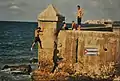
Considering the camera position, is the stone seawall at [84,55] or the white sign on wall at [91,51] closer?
the stone seawall at [84,55]

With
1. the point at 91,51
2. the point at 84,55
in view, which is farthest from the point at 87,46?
the point at 84,55

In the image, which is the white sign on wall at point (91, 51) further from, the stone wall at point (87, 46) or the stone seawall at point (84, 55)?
the stone wall at point (87, 46)

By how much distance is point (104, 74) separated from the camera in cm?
1551

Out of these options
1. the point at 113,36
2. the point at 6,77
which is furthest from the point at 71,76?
the point at 6,77

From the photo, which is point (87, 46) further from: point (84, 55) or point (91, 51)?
point (84, 55)

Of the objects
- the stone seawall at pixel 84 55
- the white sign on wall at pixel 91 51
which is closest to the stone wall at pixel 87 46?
the stone seawall at pixel 84 55

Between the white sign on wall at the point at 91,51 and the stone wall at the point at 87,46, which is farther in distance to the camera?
the white sign on wall at the point at 91,51

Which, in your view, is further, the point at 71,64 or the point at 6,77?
the point at 6,77

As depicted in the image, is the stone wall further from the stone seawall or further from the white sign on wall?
the white sign on wall

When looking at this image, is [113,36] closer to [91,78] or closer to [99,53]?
[99,53]

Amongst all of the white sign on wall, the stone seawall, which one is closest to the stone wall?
the stone seawall

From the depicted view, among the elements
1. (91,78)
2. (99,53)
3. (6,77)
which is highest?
(99,53)

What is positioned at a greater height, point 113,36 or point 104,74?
point 113,36

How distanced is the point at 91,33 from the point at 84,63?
1461 mm
